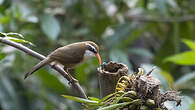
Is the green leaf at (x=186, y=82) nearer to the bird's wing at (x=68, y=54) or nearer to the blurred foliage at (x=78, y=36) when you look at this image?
the blurred foliage at (x=78, y=36)

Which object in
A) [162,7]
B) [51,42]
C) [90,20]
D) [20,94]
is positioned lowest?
[20,94]

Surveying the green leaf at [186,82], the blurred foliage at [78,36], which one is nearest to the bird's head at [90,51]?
the blurred foliage at [78,36]

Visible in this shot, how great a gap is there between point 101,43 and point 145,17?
0.86m

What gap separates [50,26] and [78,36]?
104 centimetres

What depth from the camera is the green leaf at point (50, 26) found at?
419cm

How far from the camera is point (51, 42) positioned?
15.3 ft

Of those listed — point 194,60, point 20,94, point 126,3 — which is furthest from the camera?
point 126,3

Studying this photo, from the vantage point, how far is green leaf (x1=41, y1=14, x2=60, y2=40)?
13.7 ft

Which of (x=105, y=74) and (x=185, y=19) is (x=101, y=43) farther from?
(x=105, y=74)

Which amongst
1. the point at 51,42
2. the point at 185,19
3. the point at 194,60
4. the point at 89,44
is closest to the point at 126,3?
the point at 185,19

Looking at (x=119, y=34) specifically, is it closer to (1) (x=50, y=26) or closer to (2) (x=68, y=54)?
(1) (x=50, y=26)

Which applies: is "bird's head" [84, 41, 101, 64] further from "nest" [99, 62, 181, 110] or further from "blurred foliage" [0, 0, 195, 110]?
"blurred foliage" [0, 0, 195, 110]

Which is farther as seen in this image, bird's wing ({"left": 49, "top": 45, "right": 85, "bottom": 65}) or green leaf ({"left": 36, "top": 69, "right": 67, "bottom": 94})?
green leaf ({"left": 36, "top": 69, "right": 67, "bottom": 94})

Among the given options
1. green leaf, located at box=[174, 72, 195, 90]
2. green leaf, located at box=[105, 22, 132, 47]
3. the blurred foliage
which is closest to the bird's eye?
the blurred foliage
